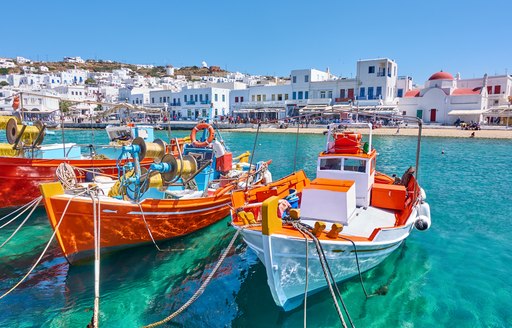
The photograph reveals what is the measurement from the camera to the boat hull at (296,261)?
6348 millimetres

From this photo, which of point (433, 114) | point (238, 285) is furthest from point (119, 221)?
point (433, 114)

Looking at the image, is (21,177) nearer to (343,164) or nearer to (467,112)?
(343,164)

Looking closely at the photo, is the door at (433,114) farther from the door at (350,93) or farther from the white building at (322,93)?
the door at (350,93)

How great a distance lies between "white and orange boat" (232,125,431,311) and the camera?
6.41 metres

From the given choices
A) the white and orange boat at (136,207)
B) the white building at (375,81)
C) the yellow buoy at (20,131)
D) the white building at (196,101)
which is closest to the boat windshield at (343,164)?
the white and orange boat at (136,207)

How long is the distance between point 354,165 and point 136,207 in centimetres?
630

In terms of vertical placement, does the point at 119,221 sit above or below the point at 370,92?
below

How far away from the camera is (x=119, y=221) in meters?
9.34

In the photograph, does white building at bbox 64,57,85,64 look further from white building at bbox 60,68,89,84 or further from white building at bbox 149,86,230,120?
white building at bbox 149,86,230,120

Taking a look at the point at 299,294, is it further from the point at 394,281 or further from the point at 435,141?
the point at 435,141

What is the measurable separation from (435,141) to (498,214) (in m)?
30.9

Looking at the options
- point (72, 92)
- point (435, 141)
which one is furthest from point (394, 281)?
point (72, 92)

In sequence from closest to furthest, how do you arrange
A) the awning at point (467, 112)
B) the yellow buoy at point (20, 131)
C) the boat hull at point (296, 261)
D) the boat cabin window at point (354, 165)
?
the boat hull at point (296, 261) → the boat cabin window at point (354, 165) → the yellow buoy at point (20, 131) → the awning at point (467, 112)

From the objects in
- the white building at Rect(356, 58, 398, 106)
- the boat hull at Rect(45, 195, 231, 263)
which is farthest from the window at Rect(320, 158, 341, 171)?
the white building at Rect(356, 58, 398, 106)
